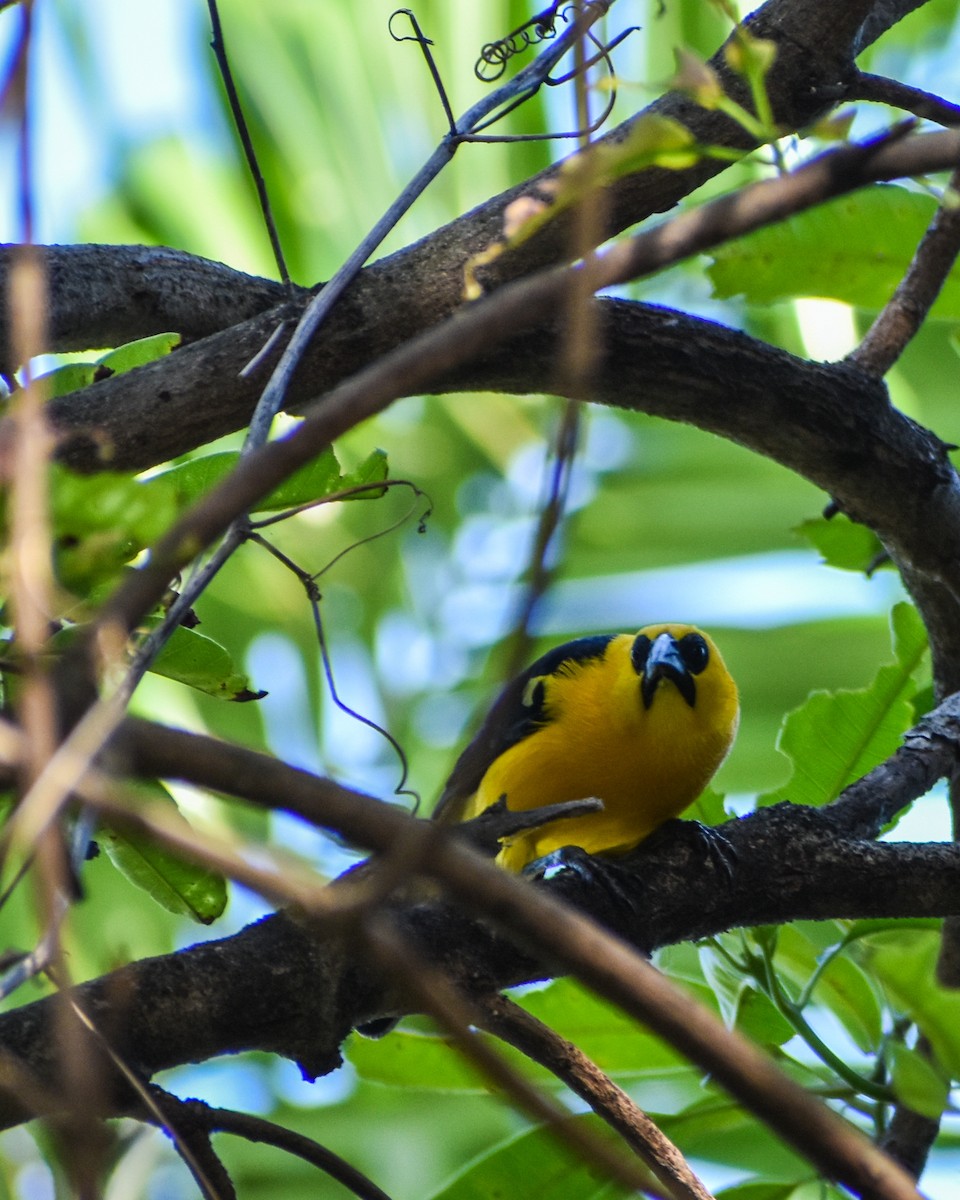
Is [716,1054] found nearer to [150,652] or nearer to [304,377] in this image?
[150,652]

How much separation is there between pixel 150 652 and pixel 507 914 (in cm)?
45

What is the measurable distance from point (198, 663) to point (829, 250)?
1.49 metres

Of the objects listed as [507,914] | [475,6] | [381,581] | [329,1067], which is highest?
[475,6]

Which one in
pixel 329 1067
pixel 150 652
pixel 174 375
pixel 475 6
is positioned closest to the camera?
pixel 150 652

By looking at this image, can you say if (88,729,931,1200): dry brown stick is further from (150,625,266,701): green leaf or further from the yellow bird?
the yellow bird

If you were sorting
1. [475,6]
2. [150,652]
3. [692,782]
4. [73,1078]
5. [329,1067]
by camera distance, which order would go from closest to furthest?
[73,1078], [150,652], [329,1067], [692,782], [475,6]

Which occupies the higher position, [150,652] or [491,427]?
[491,427]

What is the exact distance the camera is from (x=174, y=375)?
1737 mm

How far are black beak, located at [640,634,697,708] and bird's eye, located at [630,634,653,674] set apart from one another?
6 centimetres

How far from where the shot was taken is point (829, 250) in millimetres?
2426

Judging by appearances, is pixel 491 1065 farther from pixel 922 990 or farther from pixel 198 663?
pixel 198 663

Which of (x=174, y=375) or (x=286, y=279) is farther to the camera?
(x=286, y=279)

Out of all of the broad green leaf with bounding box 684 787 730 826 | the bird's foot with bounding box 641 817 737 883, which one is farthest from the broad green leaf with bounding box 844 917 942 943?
the broad green leaf with bounding box 684 787 730 826

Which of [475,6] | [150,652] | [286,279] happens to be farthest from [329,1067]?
[475,6]
